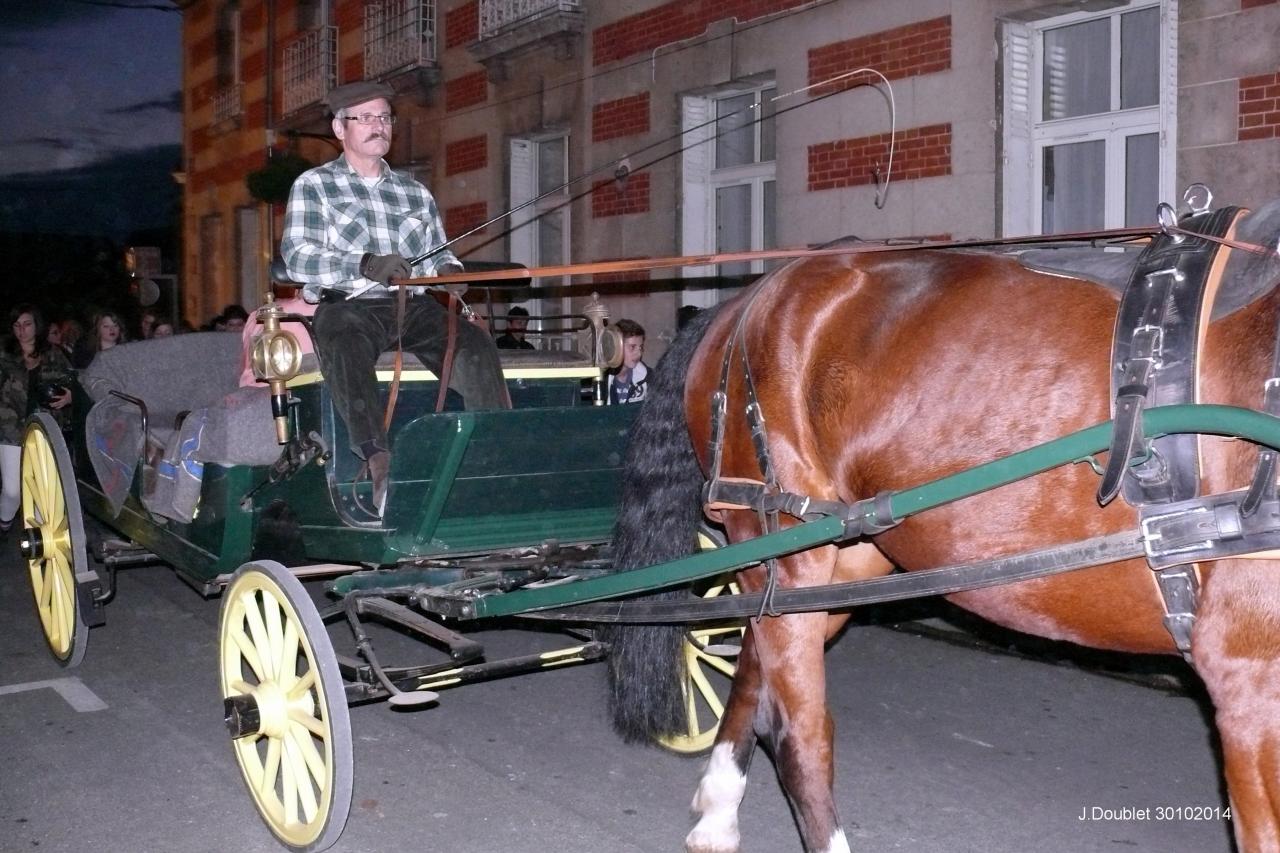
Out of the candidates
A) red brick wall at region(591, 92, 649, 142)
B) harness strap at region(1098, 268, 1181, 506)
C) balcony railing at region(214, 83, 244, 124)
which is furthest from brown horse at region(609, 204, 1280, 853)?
balcony railing at region(214, 83, 244, 124)

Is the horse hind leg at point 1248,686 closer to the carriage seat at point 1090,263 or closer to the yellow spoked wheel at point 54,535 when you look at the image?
the carriage seat at point 1090,263

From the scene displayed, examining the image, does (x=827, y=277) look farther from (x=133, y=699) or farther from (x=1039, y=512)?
(x=133, y=699)

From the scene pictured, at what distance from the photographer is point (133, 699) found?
5492mm

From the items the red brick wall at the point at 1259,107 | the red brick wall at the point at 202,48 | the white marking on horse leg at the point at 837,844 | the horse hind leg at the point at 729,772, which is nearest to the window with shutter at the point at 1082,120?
the red brick wall at the point at 1259,107

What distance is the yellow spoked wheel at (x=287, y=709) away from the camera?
377cm

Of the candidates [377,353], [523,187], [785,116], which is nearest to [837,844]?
[377,353]

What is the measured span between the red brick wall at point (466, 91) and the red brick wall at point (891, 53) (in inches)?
211

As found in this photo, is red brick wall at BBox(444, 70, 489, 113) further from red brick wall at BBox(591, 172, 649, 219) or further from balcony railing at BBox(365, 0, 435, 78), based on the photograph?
red brick wall at BBox(591, 172, 649, 219)

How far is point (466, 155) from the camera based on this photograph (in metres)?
14.8

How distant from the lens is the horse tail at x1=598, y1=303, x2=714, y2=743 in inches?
152

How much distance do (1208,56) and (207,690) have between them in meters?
6.52

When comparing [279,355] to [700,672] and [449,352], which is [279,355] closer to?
[449,352]

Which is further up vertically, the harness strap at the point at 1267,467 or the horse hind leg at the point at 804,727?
the harness strap at the point at 1267,467

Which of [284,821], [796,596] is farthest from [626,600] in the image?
[284,821]
